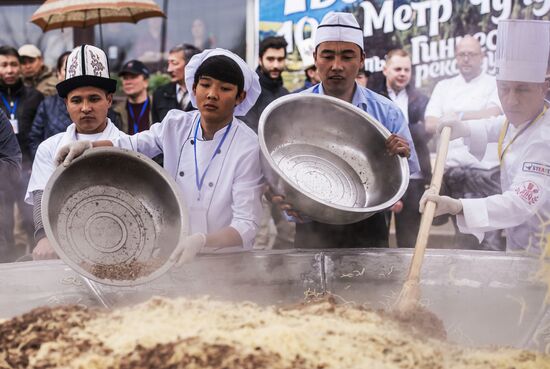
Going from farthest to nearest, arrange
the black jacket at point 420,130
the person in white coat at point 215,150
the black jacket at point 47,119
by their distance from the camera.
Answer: the black jacket at point 420,130 < the black jacket at point 47,119 < the person in white coat at point 215,150

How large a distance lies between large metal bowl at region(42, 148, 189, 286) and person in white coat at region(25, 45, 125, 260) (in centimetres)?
48

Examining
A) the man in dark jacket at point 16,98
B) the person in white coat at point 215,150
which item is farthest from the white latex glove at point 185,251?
the man in dark jacket at point 16,98

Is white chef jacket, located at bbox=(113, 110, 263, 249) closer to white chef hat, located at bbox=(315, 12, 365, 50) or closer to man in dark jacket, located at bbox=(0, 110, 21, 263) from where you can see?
white chef hat, located at bbox=(315, 12, 365, 50)

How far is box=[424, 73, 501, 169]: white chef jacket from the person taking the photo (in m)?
4.86

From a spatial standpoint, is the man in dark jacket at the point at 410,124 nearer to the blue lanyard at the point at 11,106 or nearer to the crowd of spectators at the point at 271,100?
the crowd of spectators at the point at 271,100

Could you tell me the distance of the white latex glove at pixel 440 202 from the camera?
3.23 metres

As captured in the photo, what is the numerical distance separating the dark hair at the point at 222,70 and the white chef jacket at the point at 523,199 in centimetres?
116

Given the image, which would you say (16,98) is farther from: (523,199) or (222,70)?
(523,199)

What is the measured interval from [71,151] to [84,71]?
765mm

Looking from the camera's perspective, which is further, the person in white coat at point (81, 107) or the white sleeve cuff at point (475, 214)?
the person in white coat at point (81, 107)

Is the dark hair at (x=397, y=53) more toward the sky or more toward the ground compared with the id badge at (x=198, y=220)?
more toward the sky

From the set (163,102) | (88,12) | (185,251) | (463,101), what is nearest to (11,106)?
(88,12)

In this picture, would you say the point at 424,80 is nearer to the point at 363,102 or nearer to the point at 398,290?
the point at 363,102

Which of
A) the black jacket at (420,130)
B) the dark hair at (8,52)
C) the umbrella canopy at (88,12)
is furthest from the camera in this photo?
the dark hair at (8,52)
